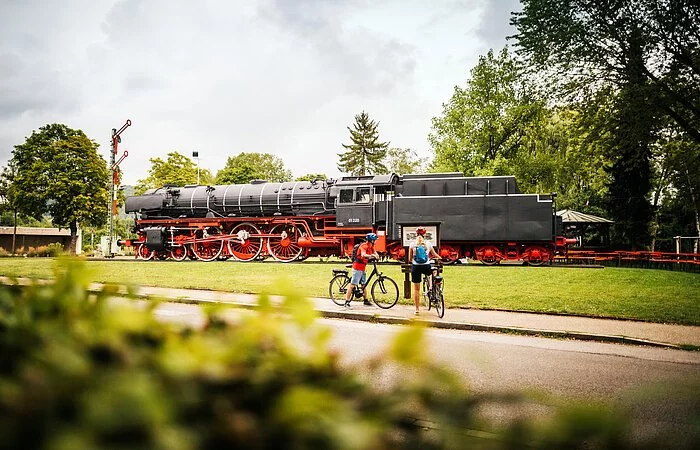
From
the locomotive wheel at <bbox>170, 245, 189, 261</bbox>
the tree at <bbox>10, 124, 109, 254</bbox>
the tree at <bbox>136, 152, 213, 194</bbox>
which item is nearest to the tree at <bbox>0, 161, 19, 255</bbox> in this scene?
the tree at <bbox>10, 124, 109, 254</bbox>

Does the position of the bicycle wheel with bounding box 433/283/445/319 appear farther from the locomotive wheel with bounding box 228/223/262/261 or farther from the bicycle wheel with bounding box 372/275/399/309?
the locomotive wheel with bounding box 228/223/262/261

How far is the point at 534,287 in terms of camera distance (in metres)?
13.9

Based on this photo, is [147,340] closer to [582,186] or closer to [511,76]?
[511,76]

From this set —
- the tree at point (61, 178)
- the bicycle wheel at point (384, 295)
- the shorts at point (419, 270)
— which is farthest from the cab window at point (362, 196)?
the tree at point (61, 178)

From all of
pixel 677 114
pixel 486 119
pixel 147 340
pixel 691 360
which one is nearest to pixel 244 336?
pixel 147 340

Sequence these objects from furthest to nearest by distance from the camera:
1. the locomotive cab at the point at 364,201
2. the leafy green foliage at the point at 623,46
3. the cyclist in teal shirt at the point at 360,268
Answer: the locomotive cab at the point at 364,201, the leafy green foliage at the point at 623,46, the cyclist in teal shirt at the point at 360,268

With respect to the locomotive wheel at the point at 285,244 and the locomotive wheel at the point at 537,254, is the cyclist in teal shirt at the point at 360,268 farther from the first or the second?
the locomotive wheel at the point at 285,244

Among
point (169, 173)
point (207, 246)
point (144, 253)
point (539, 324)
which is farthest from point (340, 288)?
point (169, 173)

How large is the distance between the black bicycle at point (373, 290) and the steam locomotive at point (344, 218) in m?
8.07

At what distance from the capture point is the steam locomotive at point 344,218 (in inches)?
882

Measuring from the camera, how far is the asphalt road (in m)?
4.75

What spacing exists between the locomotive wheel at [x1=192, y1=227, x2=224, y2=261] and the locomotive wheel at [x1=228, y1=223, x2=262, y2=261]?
0.71 meters

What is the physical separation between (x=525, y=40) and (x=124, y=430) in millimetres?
22037

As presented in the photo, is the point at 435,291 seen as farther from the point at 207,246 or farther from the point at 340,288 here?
the point at 207,246
